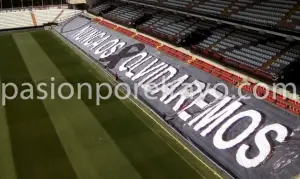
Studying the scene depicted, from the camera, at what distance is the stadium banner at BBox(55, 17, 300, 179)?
13.0m

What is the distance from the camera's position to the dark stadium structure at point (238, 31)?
64.4ft

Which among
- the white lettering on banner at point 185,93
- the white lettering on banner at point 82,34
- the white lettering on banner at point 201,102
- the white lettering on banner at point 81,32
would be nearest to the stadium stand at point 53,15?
the white lettering on banner at point 81,32

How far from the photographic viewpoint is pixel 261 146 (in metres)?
13.6

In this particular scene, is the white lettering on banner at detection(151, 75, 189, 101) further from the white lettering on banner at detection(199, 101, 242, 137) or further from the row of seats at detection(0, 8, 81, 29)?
the row of seats at detection(0, 8, 81, 29)

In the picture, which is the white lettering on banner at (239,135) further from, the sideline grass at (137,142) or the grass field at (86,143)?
the sideline grass at (137,142)

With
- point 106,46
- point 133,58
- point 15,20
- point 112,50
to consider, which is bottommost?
point 15,20

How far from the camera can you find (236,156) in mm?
13664

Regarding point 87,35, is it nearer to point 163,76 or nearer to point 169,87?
point 163,76

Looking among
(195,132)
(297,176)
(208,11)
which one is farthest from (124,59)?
(297,176)

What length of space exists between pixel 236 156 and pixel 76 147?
716 centimetres

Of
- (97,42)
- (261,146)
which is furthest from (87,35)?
(261,146)

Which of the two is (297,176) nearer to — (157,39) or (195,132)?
(195,132)

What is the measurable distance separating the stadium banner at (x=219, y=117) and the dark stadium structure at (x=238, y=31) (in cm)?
288

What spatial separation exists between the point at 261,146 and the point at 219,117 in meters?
3.01
